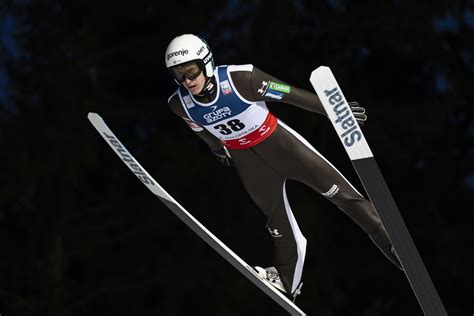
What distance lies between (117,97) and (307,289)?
9.25 ft

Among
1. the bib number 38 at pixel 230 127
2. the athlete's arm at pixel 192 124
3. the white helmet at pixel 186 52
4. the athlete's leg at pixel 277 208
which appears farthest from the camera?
the athlete's leg at pixel 277 208

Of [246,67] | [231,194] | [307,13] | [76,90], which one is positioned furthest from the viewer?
[307,13]

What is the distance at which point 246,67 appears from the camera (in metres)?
4.42

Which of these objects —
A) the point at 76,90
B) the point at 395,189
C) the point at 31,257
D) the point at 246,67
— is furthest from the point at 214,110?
the point at 395,189

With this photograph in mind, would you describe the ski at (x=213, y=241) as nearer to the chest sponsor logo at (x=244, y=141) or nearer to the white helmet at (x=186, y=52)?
the chest sponsor logo at (x=244, y=141)

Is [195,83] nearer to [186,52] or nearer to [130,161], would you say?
[186,52]

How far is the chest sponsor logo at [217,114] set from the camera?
4.47 m

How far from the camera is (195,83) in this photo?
436 cm

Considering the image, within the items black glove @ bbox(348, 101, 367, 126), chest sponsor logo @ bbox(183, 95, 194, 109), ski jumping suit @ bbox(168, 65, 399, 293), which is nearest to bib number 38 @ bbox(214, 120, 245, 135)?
ski jumping suit @ bbox(168, 65, 399, 293)

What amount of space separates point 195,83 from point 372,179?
89 centimetres

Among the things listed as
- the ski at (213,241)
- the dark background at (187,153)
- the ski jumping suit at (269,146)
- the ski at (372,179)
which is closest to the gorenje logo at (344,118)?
the ski at (372,179)

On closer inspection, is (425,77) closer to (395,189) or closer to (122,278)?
(395,189)

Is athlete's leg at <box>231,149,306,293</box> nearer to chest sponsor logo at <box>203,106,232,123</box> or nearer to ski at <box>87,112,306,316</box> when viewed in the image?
ski at <box>87,112,306,316</box>

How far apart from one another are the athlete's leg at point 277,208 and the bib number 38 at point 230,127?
18 centimetres
